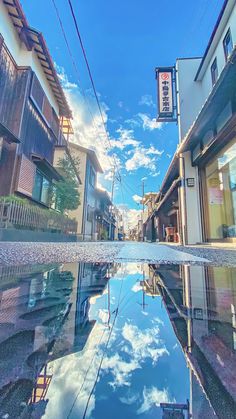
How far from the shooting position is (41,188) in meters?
9.55

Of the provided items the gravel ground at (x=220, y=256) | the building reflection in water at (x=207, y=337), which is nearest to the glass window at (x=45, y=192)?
the gravel ground at (x=220, y=256)

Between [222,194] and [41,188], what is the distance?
738cm

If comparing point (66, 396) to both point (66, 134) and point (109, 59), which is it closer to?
point (109, 59)

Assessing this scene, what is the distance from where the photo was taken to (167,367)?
1.78 ft

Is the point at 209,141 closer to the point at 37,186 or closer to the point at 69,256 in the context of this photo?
the point at 69,256

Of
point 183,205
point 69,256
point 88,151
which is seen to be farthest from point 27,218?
point 88,151

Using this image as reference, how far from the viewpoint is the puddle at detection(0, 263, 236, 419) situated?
0.40 m

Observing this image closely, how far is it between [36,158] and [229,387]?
9.09 metres

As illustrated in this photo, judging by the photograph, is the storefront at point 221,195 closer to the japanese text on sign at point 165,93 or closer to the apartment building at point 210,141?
the apartment building at point 210,141

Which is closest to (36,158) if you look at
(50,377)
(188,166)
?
(188,166)

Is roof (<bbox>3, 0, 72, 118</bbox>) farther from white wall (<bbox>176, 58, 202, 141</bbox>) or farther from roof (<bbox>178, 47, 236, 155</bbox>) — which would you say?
roof (<bbox>178, 47, 236, 155</bbox>)

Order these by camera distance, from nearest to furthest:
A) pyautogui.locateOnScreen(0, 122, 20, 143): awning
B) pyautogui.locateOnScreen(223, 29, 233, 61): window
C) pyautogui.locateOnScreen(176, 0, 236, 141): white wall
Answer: pyautogui.locateOnScreen(0, 122, 20, 143): awning < pyautogui.locateOnScreen(223, 29, 233, 61): window < pyautogui.locateOnScreen(176, 0, 236, 141): white wall

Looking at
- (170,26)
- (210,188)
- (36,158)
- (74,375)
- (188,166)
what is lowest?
(74,375)

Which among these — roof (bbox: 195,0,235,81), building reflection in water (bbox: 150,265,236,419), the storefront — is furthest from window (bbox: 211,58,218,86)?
building reflection in water (bbox: 150,265,236,419)
